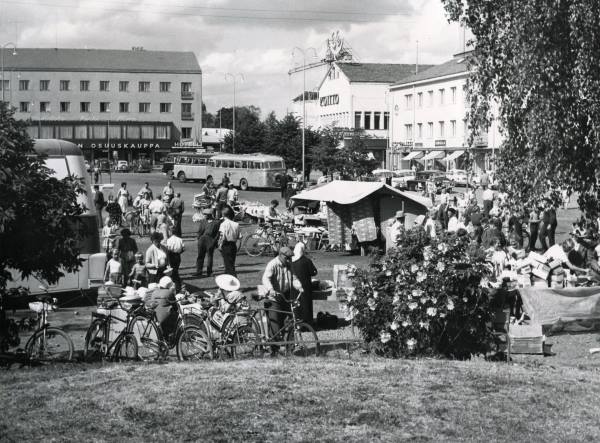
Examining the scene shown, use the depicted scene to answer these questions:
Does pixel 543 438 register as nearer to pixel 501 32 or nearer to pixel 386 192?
pixel 501 32

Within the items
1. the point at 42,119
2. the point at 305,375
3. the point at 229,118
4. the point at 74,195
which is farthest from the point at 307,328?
the point at 229,118

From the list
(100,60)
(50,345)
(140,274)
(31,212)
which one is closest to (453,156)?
(100,60)

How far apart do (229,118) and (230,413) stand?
174 metres

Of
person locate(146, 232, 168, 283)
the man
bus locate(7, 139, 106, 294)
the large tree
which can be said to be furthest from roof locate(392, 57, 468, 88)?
the large tree

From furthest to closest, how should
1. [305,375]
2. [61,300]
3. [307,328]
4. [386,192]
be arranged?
[386,192] < [61,300] < [307,328] < [305,375]

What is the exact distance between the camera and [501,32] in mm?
14938

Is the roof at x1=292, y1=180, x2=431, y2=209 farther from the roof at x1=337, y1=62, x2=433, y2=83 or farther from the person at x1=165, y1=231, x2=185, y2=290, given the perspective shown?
the roof at x1=337, y1=62, x2=433, y2=83

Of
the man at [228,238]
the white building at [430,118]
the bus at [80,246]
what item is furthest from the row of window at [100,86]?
the bus at [80,246]

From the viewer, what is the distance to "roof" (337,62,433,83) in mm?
98938

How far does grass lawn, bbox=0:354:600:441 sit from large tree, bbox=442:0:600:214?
427cm

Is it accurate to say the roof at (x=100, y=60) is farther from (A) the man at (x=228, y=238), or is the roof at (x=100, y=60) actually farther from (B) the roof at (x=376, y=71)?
(A) the man at (x=228, y=238)

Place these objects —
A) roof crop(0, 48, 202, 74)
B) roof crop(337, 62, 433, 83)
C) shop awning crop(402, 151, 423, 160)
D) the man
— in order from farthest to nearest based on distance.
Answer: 1. roof crop(0, 48, 202, 74)
2. roof crop(337, 62, 433, 83)
3. shop awning crop(402, 151, 423, 160)
4. the man

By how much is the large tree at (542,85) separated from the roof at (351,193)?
1069 cm

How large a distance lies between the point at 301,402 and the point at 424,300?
2.57 metres
